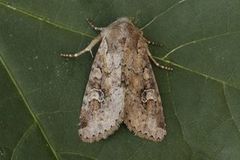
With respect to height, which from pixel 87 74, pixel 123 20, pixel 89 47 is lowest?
pixel 87 74

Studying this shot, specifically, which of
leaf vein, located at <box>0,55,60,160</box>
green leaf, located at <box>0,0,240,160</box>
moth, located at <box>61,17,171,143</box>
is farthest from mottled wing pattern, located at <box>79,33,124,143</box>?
leaf vein, located at <box>0,55,60,160</box>

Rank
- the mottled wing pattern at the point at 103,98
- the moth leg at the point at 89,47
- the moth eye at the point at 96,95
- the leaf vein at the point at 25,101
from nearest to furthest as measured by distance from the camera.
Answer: the leaf vein at the point at 25,101 → the moth leg at the point at 89,47 → the mottled wing pattern at the point at 103,98 → the moth eye at the point at 96,95

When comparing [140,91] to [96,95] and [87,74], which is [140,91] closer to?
[96,95]

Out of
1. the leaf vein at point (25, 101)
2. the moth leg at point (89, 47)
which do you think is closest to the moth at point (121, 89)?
the moth leg at point (89, 47)

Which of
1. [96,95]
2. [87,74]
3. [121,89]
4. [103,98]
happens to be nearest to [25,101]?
[87,74]

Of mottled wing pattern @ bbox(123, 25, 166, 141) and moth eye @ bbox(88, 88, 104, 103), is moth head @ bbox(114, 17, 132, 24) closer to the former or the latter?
mottled wing pattern @ bbox(123, 25, 166, 141)

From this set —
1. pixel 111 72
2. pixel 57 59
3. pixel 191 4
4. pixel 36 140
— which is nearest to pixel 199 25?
pixel 191 4

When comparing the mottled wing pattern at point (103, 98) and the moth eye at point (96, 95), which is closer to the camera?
the mottled wing pattern at point (103, 98)

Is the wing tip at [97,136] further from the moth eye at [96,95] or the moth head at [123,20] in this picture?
the moth head at [123,20]
